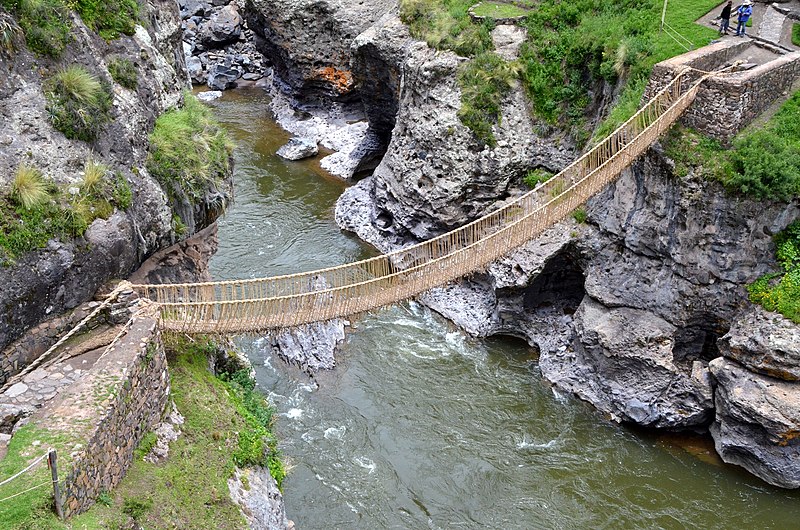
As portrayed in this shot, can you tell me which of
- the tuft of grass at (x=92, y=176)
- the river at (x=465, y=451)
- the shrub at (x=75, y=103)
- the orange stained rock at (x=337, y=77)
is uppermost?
the shrub at (x=75, y=103)

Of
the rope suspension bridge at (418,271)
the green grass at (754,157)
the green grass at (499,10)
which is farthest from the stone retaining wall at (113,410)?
the green grass at (499,10)

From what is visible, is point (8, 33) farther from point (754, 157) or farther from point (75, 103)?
point (754, 157)

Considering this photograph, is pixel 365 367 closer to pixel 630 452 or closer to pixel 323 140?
pixel 630 452

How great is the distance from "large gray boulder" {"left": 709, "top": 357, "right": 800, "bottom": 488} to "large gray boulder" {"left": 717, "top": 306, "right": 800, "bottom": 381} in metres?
0.25

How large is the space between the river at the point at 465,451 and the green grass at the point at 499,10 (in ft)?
33.3

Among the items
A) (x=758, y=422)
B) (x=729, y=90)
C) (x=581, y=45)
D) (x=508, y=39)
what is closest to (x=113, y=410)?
(x=758, y=422)

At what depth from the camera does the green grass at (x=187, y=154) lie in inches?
518

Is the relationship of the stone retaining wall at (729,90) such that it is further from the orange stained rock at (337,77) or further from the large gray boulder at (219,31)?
the large gray boulder at (219,31)

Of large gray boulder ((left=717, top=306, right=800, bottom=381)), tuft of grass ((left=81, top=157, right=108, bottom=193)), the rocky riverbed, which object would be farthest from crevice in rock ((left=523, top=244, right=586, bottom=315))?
tuft of grass ((left=81, top=157, right=108, bottom=193))

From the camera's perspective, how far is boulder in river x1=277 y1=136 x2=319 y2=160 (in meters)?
28.7

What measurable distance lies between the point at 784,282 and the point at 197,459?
12065mm

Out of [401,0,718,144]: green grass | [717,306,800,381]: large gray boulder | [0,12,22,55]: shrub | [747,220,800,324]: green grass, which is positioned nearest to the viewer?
[0,12,22,55]: shrub

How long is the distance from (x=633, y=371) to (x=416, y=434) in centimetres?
534

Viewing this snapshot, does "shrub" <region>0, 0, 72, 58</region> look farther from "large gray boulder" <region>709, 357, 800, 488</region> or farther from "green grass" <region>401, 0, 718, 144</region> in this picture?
"large gray boulder" <region>709, 357, 800, 488</region>
